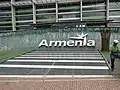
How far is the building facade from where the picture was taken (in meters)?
50.6

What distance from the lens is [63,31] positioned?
2138 centimetres

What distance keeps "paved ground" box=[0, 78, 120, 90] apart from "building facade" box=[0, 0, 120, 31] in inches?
1616

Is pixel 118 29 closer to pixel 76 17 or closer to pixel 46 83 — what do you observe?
pixel 46 83

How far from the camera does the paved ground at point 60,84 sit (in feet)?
22.2

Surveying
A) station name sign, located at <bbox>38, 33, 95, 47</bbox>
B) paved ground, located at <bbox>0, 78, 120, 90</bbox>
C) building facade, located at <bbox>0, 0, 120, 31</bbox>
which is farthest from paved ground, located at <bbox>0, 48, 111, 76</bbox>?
building facade, located at <bbox>0, 0, 120, 31</bbox>

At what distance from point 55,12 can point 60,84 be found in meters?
48.5

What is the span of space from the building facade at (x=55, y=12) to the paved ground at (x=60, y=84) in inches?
1616

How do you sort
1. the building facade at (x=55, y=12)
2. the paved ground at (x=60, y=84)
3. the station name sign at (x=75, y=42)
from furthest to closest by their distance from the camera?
1. the building facade at (x=55, y=12)
2. the station name sign at (x=75, y=42)
3. the paved ground at (x=60, y=84)

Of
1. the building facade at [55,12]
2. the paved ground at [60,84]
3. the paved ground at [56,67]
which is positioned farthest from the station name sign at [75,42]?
the building facade at [55,12]

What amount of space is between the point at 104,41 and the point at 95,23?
3048 cm

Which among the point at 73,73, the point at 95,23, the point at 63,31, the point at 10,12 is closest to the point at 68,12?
the point at 95,23

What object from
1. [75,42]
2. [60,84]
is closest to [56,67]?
[60,84]

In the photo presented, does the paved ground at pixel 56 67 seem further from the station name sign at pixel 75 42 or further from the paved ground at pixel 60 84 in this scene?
the station name sign at pixel 75 42

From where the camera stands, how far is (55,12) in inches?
2137
